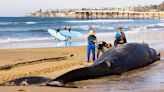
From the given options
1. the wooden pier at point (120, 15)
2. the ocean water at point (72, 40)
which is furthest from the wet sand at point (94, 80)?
the wooden pier at point (120, 15)

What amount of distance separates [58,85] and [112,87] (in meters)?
1.42

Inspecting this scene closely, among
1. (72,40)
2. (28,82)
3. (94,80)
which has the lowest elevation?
(72,40)

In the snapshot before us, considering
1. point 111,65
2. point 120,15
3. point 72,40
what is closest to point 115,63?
point 111,65

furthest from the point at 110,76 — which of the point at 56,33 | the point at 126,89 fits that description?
the point at 56,33

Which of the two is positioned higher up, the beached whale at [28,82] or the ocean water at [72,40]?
the beached whale at [28,82]

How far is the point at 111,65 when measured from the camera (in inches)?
483

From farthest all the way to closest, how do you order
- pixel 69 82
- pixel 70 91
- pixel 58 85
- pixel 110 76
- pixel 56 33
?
pixel 56 33 < pixel 110 76 < pixel 69 82 < pixel 58 85 < pixel 70 91

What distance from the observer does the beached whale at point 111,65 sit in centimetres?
1017

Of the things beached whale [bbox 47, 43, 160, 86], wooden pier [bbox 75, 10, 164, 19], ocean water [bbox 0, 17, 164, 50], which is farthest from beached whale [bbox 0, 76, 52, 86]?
wooden pier [bbox 75, 10, 164, 19]

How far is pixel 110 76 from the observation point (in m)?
12.1

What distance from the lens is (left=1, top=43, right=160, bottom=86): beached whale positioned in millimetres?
10172

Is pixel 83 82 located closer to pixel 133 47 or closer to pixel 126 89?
pixel 126 89

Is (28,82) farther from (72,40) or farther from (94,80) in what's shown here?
(72,40)

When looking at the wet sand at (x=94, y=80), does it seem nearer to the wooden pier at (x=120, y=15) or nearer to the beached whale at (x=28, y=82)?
the beached whale at (x=28, y=82)
